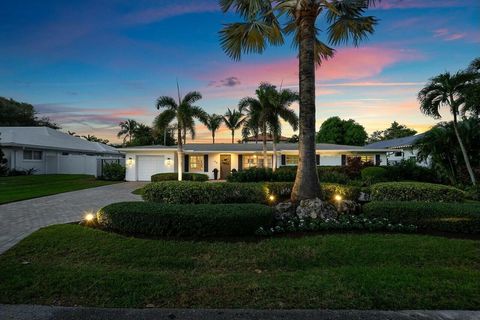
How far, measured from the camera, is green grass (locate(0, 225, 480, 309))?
3.05 metres

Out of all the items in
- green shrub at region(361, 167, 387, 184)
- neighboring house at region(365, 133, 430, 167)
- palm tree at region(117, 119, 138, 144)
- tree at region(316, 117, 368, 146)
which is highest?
palm tree at region(117, 119, 138, 144)

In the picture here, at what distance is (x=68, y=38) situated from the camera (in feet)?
39.3

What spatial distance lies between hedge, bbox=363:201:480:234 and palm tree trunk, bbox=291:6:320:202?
72.2 inches

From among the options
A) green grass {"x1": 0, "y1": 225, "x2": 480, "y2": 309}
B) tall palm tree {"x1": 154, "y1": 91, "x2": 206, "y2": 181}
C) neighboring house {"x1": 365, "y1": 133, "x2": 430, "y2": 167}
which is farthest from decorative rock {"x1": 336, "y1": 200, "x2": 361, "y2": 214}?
neighboring house {"x1": 365, "y1": 133, "x2": 430, "y2": 167}

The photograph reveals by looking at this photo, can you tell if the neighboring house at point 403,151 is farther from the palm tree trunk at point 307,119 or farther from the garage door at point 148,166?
the garage door at point 148,166

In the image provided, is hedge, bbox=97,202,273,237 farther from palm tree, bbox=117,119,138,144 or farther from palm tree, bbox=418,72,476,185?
palm tree, bbox=117,119,138,144

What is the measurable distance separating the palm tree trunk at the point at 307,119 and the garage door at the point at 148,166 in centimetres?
1676

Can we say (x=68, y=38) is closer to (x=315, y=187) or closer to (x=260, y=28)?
(x=260, y=28)

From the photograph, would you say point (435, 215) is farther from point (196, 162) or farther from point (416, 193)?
point (196, 162)

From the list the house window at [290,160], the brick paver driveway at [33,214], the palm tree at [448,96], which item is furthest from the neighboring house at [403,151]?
the brick paver driveway at [33,214]

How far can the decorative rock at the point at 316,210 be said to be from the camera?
6891 millimetres

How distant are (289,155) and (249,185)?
47.1 ft

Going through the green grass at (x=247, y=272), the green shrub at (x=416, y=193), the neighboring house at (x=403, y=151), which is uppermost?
the neighboring house at (x=403, y=151)

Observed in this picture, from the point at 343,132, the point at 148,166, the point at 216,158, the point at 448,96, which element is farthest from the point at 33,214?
the point at 343,132
